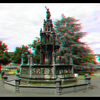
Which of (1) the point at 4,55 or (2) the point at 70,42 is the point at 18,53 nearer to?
(1) the point at 4,55

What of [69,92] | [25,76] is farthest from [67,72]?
[25,76]

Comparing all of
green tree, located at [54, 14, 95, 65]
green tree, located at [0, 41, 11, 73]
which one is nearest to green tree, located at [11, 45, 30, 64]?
green tree, located at [0, 41, 11, 73]

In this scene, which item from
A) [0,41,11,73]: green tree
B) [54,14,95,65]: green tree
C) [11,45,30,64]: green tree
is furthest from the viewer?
[11,45,30,64]: green tree

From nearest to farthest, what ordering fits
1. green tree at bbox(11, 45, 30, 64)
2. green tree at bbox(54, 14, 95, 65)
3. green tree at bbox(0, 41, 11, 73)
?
1. green tree at bbox(54, 14, 95, 65)
2. green tree at bbox(0, 41, 11, 73)
3. green tree at bbox(11, 45, 30, 64)

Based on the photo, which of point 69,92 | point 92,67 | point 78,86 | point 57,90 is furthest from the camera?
point 92,67

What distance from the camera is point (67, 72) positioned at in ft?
51.8

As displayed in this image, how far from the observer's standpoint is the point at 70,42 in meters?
36.2

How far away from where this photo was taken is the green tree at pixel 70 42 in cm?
3525

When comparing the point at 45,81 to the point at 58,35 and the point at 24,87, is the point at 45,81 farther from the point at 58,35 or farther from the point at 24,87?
the point at 58,35

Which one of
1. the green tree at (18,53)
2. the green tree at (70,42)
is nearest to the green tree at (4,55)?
the green tree at (18,53)

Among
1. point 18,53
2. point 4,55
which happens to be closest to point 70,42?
point 4,55

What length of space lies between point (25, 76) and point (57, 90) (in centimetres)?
700

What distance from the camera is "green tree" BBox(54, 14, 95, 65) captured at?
116ft

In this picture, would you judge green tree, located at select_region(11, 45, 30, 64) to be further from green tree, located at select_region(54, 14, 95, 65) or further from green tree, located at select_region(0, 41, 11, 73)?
green tree, located at select_region(54, 14, 95, 65)
